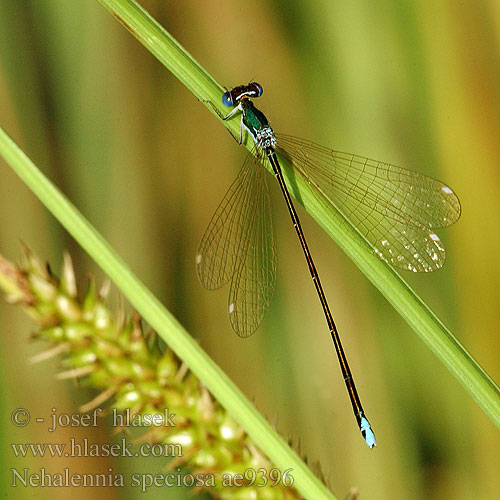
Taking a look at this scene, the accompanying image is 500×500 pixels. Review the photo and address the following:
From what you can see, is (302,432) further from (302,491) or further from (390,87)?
(390,87)

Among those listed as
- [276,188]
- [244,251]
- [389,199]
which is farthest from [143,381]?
[276,188]

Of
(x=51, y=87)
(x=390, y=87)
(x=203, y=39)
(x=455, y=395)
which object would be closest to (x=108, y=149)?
(x=51, y=87)

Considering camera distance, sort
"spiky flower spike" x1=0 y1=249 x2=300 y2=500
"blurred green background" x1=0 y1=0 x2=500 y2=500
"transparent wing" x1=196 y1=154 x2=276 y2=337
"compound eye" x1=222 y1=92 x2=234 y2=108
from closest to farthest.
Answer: "spiky flower spike" x1=0 y1=249 x2=300 y2=500 → "compound eye" x1=222 y1=92 x2=234 y2=108 → "transparent wing" x1=196 y1=154 x2=276 y2=337 → "blurred green background" x1=0 y1=0 x2=500 y2=500

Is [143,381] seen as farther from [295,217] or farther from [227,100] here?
[295,217]

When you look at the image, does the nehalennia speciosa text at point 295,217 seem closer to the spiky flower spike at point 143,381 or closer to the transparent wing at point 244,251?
the transparent wing at point 244,251

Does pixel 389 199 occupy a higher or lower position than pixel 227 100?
lower

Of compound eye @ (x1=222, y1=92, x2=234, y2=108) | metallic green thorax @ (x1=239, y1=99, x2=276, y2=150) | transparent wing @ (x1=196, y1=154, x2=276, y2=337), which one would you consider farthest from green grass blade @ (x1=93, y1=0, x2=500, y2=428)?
transparent wing @ (x1=196, y1=154, x2=276, y2=337)

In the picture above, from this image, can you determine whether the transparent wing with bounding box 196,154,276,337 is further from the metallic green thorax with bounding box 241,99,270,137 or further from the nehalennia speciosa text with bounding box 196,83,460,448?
the metallic green thorax with bounding box 241,99,270,137
